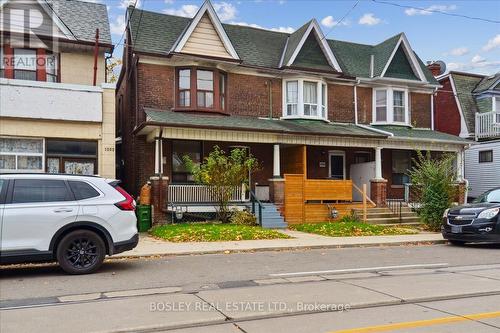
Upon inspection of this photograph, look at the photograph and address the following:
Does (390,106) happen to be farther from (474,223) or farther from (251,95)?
(474,223)

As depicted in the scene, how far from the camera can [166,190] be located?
63.0 ft

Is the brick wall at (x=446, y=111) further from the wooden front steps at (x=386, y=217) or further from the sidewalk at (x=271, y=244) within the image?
the sidewalk at (x=271, y=244)

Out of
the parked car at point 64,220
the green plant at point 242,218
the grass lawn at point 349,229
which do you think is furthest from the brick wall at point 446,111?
the parked car at point 64,220

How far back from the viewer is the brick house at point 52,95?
1739 cm

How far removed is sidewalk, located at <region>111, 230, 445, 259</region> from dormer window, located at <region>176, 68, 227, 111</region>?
6611 millimetres

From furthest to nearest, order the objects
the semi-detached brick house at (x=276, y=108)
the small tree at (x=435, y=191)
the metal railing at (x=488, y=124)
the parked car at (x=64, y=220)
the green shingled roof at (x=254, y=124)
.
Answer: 1. the metal railing at (x=488, y=124)
2. the semi-detached brick house at (x=276, y=108)
3. the green shingled roof at (x=254, y=124)
4. the small tree at (x=435, y=191)
5. the parked car at (x=64, y=220)

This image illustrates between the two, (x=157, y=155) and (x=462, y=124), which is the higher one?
(x=462, y=124)

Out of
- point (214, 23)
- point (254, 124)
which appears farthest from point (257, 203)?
point (214, 23)

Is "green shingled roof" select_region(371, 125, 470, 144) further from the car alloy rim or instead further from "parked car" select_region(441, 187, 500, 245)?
the car alloy rim

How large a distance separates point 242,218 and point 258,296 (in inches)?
448

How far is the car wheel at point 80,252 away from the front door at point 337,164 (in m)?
16.7

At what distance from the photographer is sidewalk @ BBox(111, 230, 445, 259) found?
13.1 meters

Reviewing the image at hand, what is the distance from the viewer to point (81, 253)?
9.51 metres

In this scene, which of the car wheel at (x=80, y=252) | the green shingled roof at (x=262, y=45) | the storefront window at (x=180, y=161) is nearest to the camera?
the car wheel at (x=80, y=252)
